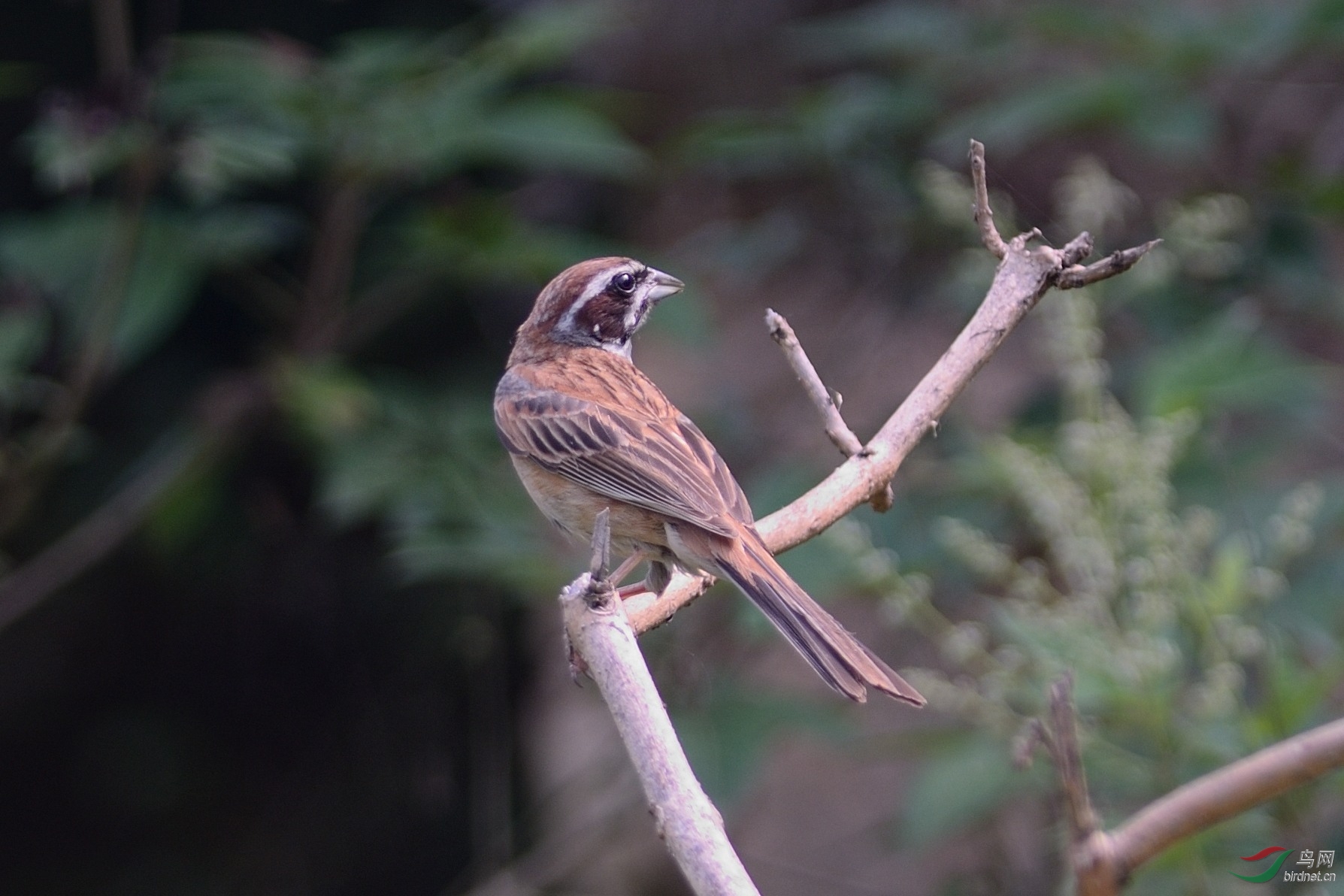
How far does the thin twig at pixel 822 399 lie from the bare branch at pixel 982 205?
450mm

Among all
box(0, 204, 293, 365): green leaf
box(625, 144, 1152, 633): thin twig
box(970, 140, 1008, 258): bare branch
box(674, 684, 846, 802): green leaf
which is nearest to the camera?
box(970, 140, 1008, 258): bare branch

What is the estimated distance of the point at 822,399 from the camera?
9.93ft

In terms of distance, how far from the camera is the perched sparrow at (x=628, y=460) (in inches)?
117

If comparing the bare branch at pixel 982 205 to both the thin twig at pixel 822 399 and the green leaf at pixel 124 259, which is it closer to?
the thin twig at pixel 822 399

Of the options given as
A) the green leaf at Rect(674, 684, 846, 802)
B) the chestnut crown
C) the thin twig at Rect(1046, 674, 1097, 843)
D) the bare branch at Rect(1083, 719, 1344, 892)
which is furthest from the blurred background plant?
the thin twig at Rect(1046, 674, 1097, 843)

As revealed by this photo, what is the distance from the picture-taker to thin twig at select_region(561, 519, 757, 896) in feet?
6.45

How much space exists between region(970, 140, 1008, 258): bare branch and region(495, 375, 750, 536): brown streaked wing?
896mm

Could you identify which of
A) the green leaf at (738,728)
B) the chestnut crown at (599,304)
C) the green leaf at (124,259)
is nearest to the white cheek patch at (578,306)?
the chestnut crown at (599,304)

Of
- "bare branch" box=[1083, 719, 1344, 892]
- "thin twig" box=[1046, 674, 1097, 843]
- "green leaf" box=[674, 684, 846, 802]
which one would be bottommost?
"green leaf" box=[674, 684, 846, 802]

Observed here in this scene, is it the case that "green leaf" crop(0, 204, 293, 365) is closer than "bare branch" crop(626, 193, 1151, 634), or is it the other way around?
"bare branch" crop(626, 193, 1151, 634)

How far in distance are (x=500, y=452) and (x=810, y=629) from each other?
7.23 feet

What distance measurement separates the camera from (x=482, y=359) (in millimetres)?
5898

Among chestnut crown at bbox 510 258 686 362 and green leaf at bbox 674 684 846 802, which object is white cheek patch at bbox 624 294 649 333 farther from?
green leaf at bbox 674 684 846 802

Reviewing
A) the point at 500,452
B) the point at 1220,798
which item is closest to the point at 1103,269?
the point at 1220,798
